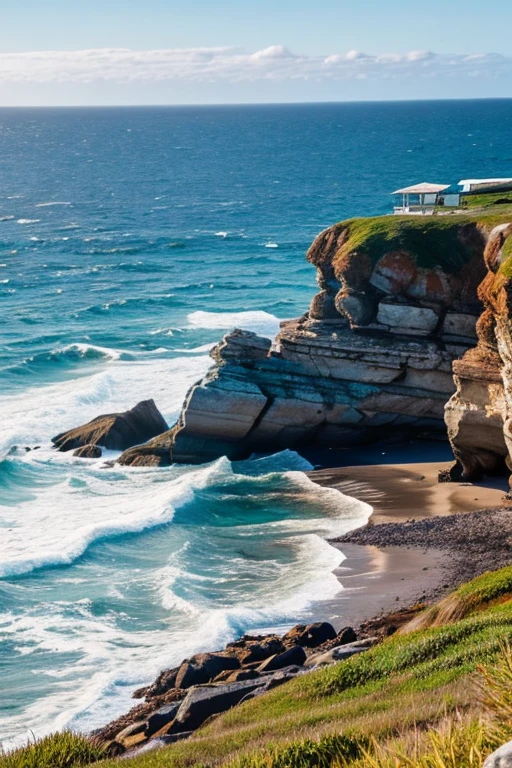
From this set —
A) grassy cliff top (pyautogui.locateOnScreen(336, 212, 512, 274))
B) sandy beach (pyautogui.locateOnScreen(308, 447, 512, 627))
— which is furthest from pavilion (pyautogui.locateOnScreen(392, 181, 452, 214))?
sandy beach (pyautogui.locateOnScreen(308, 447, 512, 627))

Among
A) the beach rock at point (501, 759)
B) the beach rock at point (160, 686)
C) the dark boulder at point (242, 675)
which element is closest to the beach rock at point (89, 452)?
the beach rock at point (160, 686)

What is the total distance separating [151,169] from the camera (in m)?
175

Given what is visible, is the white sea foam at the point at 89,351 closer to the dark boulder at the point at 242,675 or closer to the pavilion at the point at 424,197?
the pavilion at the point at 424,197

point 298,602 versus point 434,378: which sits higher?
point 434,378

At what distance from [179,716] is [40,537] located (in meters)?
16.0

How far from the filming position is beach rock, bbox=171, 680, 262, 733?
2236 centimetres

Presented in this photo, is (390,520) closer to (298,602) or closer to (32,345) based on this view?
(298,602)

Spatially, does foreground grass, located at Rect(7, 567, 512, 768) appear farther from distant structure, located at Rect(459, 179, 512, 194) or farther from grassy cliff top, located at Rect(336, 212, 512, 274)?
distant structure, located at Rect(459, 179, 512, 194)

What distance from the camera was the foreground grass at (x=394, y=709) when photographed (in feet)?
39.6

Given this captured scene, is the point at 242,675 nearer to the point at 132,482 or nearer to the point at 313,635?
the point at 313,635

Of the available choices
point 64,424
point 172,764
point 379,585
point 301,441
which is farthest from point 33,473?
point 172,764

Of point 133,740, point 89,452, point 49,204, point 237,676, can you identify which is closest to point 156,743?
point 133,740

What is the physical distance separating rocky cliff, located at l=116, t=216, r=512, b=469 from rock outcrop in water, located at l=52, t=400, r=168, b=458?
1.87m

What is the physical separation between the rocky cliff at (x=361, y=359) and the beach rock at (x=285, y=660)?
755 inches
